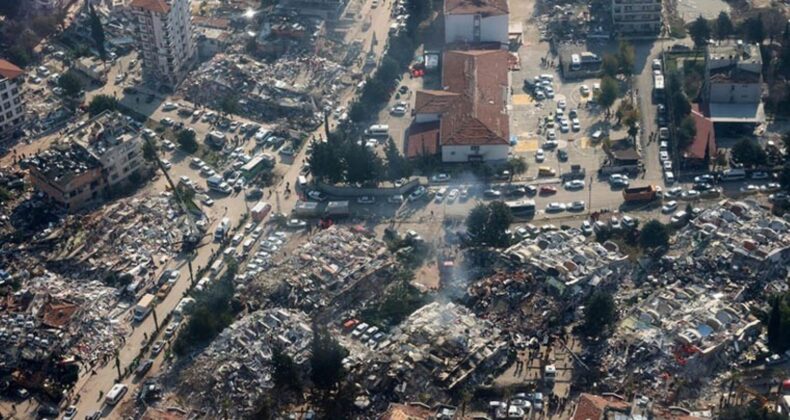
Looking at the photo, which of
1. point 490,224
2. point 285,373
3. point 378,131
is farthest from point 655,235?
point 285,373

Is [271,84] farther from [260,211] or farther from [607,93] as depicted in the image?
[607,93]

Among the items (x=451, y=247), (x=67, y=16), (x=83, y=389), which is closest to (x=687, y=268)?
(x=451, y=247)

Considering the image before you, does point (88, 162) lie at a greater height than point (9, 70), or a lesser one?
lesser

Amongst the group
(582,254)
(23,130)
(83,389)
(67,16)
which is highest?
(67,16)

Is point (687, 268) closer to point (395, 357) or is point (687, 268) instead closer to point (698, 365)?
point (698, 365)

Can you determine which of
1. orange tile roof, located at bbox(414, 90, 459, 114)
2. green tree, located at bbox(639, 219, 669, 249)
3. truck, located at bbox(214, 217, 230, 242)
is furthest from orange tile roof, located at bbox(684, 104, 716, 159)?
truck, located at bbox(214, 217, 230, 242)

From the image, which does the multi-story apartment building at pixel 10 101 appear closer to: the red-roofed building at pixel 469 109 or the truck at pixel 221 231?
the truck at pixel 221 231
